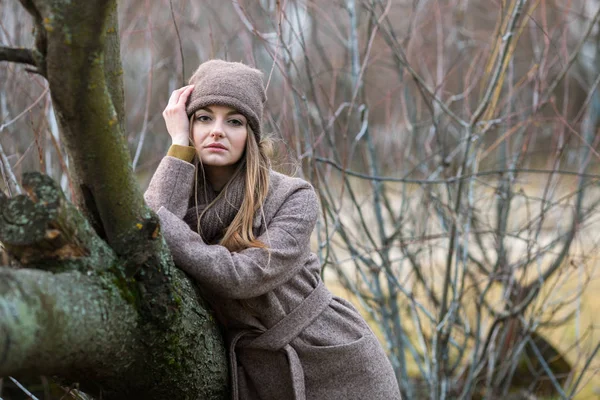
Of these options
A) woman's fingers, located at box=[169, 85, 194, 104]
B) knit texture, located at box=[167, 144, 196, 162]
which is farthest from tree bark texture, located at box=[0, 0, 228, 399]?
woman's fingers, located at box=[169, 85, 194, 104]

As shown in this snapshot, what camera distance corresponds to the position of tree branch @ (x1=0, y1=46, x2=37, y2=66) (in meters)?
1.34

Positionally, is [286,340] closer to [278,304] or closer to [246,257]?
[278,304]

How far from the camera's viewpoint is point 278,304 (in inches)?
79.5

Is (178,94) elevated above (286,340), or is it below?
above

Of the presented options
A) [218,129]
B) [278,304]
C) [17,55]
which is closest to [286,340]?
[278,304]

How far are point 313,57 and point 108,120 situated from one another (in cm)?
540

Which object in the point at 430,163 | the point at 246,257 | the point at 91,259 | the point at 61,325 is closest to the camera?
the point at 61,325

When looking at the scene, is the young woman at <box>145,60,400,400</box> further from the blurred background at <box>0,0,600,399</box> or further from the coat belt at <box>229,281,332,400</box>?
the blurred background at <box>0,0,600,399</box>

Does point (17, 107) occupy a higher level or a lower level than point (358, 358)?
higher

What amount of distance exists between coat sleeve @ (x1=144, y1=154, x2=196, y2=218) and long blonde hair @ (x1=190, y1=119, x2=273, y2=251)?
0.05 m

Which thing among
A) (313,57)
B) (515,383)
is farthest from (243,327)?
(313,57)

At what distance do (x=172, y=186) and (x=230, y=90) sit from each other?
334 mm

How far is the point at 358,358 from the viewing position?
2172 millimetres

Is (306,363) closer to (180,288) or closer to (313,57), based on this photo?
(180,288)
